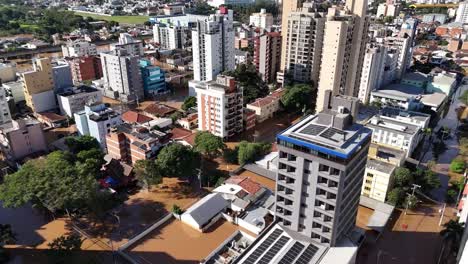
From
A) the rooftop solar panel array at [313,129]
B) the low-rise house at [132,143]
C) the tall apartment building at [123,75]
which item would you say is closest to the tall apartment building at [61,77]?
the tall apartment building at [123,75]

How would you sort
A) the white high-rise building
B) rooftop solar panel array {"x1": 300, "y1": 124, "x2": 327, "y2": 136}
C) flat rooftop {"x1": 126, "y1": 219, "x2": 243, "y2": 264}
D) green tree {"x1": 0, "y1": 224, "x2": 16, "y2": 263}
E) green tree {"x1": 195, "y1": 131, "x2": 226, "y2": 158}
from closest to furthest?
1. rooftop solar panel array {"x1": 300, "y1": 124, "x2": 327, "y2": 136}
2. green tree {"x1": 0, "y1": 224, "x2": 16, "y2": 263}
3. flat rooftop {"x1": 126, "y1": 219, "x2": 243, "y2": 264}
4. green tree {"x1": 195, "y1": 131, "x2": 226, "y2": 158}
5. the white high-rise building

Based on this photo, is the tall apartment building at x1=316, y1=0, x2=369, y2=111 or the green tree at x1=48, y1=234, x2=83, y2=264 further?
the tall apartment building at x1=316, y1=0, x2=369, y2=111

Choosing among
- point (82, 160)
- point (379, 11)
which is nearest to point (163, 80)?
point (82, 160)

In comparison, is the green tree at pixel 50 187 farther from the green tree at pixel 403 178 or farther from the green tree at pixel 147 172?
the green tree at pixel 403 178

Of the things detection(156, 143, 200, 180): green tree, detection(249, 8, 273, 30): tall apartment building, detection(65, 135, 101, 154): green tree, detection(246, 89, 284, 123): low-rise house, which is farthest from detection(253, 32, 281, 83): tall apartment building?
detection(249, 8, 273, 30): tall apartment building

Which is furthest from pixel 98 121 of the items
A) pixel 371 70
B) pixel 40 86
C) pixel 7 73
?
pixel 371 70

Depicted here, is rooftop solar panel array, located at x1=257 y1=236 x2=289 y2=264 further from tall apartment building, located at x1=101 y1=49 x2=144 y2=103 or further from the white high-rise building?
the white high-rise building
